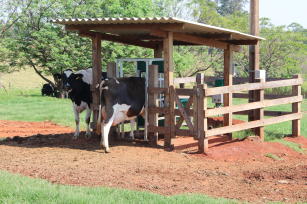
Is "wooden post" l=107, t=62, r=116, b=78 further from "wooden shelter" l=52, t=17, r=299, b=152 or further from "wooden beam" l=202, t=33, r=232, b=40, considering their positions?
"wooden beam" l=202, t=33, r=232, b=40

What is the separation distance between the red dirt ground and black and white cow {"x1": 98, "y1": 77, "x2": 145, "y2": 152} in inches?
26.1

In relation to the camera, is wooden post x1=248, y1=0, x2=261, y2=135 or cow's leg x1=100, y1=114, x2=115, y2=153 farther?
wooden post x1=248, y1=0, x2=261, y2=135

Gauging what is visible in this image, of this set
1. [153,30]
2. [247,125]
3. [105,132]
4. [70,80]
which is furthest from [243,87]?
[70,80]

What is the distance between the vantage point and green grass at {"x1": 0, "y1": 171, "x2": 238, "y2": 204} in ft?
22.7

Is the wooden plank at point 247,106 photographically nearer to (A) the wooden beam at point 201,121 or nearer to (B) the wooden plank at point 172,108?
(A) the wooden beam at point 201,121

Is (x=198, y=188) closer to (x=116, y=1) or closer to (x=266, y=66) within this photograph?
(x=116, y=1)

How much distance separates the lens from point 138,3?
3412 centimetres

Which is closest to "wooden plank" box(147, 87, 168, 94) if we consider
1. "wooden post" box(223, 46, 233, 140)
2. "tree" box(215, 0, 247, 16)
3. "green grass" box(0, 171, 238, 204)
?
"wooden post" box(223, 46, 233, 140)

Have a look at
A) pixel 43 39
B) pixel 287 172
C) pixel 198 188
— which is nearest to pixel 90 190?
pixel 198 188

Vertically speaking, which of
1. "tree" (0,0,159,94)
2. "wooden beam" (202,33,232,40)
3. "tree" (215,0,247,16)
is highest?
"tree" (215,0,247,16)

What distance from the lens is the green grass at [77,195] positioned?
272 inches

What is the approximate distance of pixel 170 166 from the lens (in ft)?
32.8

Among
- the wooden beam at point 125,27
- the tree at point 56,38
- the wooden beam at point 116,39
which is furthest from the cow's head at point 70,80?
the tree at point 56,38

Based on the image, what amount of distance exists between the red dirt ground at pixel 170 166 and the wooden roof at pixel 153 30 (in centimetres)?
278
